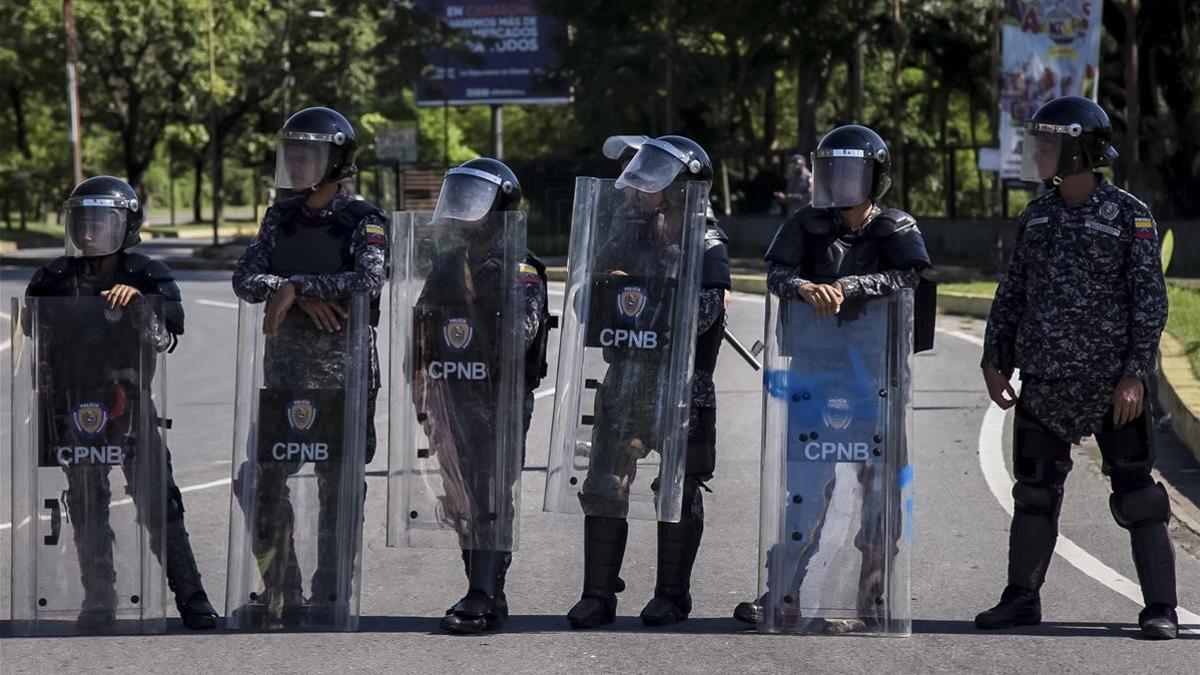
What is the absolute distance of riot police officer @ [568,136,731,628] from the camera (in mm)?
5855

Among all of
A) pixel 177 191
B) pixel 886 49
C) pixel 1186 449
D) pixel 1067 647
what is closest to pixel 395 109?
pixel 886 49

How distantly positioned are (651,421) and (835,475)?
659mm

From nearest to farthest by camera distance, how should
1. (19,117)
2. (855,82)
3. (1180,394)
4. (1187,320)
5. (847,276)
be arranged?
1. (847,276)
2. (1180,394)
3. (1187,320)
4. (855,82)
5. (19,117)

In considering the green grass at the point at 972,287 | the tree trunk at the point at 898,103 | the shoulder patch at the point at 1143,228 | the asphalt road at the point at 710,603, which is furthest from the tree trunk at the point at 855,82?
the shoulder patch at the point at 1143,228

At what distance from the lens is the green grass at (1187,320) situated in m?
12.3

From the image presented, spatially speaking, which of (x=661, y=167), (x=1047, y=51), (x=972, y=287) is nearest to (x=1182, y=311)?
(x=972, y=287)

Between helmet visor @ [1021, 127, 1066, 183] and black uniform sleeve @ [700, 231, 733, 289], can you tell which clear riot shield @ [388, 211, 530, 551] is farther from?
helmet visor @ [1021, 127, 1066, 183]

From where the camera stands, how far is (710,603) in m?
6.41

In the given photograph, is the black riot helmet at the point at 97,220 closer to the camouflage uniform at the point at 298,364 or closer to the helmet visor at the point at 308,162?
the camouflage uniform at the point at 298,364

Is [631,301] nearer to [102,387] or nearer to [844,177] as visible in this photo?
[844,177]

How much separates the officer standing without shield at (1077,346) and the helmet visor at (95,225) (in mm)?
3072

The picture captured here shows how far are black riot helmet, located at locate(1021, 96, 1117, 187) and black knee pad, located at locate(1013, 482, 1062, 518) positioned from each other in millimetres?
1053

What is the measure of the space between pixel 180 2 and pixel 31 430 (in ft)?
147

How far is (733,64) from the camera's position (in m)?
41.4
